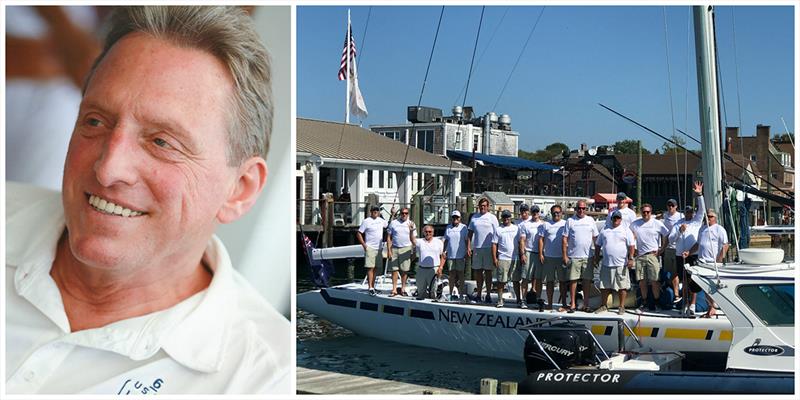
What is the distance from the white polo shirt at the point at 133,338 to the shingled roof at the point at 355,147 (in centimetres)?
1316

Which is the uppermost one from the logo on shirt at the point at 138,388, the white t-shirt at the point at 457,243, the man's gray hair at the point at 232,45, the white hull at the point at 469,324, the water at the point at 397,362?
the man's gray hair at the point at 232,45

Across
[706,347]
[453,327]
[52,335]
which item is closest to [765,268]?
[706,347]

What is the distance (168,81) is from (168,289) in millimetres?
1175

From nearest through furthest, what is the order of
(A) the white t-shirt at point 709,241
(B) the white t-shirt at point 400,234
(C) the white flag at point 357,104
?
(A) the white t-shirt at point 709,241 < (B) the white t-shirt at point 400,234 < (C) the white flag at point 357,104

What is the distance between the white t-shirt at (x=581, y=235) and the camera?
9.44 meters

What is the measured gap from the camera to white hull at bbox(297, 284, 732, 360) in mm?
9164

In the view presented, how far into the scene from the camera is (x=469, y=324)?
412 inches

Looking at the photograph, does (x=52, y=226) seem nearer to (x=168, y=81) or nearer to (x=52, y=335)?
(x=52, y=335)

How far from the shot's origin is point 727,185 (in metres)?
9.37

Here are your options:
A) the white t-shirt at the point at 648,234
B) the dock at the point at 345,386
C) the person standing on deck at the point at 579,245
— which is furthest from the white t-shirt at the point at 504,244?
the dock at the point at 345,386

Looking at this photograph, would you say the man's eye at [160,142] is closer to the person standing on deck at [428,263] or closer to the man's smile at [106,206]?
the man's smile at [106,206]

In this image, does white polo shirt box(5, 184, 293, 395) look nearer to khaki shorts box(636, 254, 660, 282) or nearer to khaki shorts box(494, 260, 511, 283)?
khaki shorts box(494, 260, 511, 283)

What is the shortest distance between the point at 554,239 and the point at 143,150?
5.41 m

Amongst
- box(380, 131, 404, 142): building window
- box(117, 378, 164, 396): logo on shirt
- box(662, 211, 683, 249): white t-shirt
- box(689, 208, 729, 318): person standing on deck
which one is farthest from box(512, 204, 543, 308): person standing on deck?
box(380, 131, 404, 142): building window
